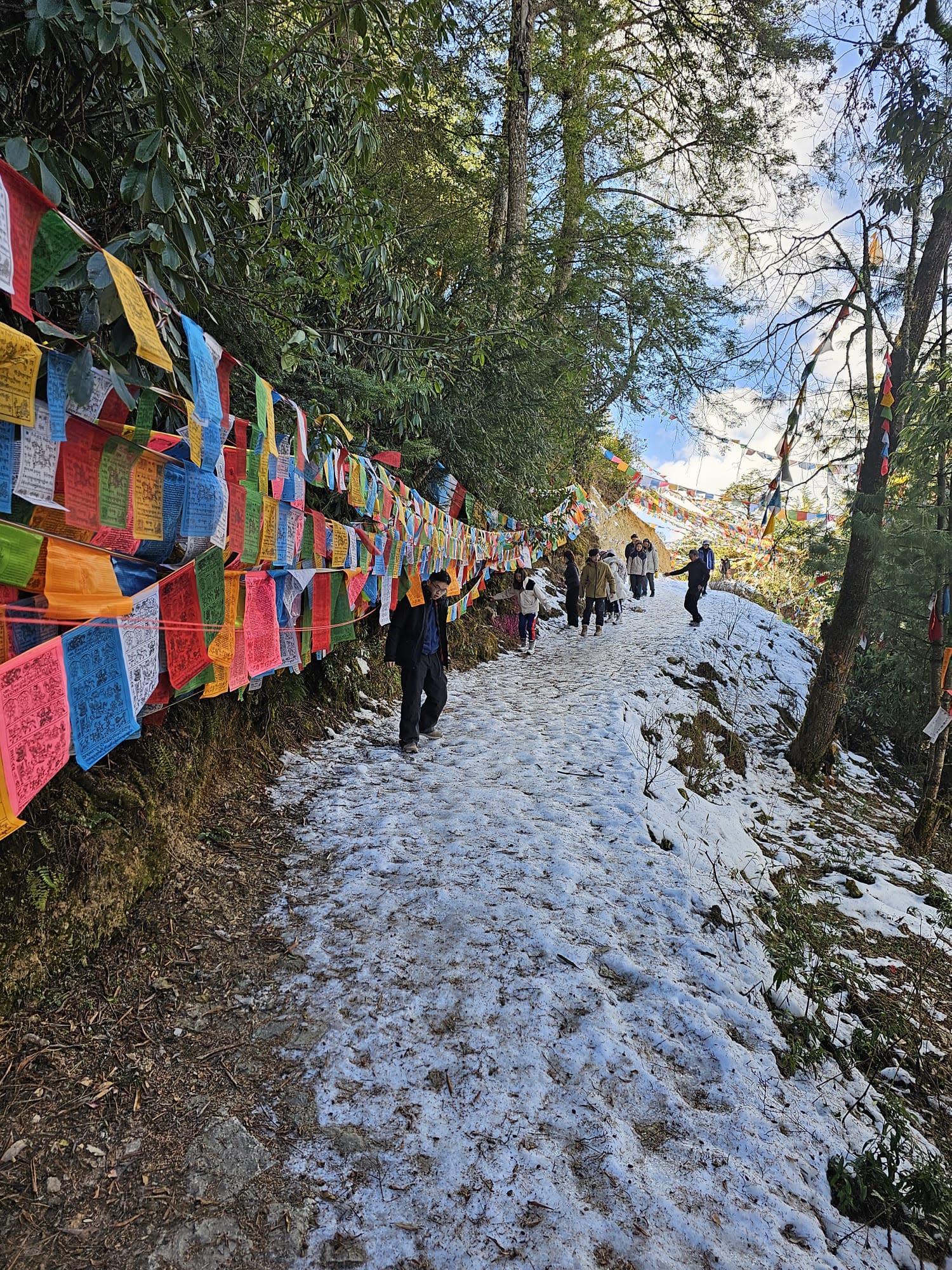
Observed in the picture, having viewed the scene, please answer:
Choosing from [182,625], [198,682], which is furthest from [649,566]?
[182,625]

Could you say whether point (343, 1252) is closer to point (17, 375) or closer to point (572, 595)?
point (17, 375)

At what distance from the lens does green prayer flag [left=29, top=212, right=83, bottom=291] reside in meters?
1.91

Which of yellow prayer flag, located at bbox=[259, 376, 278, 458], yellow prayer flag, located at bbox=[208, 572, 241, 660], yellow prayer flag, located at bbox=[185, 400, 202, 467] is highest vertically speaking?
yellow prayer flag, located at bbox=[259, 376, 278, 458]

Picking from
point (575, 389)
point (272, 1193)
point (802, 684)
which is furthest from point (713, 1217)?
point (802, 684)

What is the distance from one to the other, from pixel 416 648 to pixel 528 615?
6983mm

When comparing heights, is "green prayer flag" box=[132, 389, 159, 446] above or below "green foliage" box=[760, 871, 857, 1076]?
above

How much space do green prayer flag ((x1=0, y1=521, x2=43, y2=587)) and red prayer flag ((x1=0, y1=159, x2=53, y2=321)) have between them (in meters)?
0.68

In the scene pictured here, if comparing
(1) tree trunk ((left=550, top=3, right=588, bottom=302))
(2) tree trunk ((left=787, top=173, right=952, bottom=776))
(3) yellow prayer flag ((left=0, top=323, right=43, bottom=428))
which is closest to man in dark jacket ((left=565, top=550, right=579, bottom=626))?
(1) tree trunk ((left=550, top=3, right=588, bottom=302))

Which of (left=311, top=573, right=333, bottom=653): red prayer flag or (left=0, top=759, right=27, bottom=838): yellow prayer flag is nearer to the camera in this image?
(left=0, top=759, right=27, bottom=838): yellow prayer flag

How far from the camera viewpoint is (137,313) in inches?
80.4

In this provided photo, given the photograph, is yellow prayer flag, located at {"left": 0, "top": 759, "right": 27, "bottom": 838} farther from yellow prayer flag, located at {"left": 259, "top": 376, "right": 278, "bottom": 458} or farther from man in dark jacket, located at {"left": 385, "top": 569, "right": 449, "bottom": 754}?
man in dark jacket, located at {"left": 385, "top": 569, "right": 449, "bottom": 754}

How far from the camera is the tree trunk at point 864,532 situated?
7.43m

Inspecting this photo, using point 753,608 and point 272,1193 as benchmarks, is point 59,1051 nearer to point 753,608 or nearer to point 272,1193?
point 272,1193

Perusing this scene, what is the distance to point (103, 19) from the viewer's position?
5.50 feet
